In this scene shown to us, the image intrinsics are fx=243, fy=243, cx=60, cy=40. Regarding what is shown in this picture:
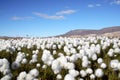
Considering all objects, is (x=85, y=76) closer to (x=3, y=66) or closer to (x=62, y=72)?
(x=62, y=72)

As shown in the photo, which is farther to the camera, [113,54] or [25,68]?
[113,54]

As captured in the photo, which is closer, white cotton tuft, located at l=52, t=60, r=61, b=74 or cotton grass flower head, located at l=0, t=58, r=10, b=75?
cotton grass flower head, located at l=0, t=58, r=10, b=75

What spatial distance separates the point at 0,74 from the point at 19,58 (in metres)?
1.22

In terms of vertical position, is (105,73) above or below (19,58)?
below

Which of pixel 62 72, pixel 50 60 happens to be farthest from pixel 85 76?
pixel 50 60

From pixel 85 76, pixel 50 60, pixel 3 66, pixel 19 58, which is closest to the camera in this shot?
pixel 3 66

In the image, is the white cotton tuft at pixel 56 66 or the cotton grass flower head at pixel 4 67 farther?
the white cotton tuft at pixel 56 66

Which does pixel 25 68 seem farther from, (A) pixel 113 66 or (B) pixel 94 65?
(A) pixel 113 66

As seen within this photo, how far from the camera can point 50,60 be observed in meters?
6.86

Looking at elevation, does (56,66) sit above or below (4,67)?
A: below

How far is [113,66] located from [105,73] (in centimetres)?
37

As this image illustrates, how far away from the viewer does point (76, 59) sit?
24.3 ft

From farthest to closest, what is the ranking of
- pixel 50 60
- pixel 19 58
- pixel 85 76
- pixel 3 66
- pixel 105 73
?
pixel 19 58 < pixel 50 60 < pixel 105 73 < pixel 85 76 < pixel 3 66

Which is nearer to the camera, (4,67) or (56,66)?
(4,67)
